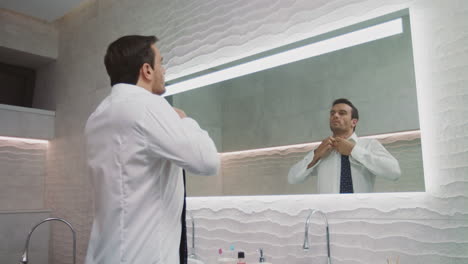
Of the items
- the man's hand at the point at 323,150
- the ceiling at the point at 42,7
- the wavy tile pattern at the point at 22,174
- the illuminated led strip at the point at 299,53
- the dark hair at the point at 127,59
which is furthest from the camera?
the wavy tile pattern at the point at 22,174

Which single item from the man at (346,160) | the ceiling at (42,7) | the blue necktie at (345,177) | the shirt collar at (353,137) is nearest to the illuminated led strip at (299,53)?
the man at (346,160)

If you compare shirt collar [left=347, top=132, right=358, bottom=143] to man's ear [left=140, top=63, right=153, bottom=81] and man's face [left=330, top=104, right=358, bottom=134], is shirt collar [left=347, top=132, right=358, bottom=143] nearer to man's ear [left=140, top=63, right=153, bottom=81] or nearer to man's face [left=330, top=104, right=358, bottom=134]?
man's face [left=330, top=104, right=358, bottom=134]

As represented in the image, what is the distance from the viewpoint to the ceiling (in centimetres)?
317

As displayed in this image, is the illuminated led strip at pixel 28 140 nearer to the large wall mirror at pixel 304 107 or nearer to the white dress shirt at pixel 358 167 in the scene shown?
the large wall mirror at pixel 304 107

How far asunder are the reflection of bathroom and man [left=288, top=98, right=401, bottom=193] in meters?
0.06

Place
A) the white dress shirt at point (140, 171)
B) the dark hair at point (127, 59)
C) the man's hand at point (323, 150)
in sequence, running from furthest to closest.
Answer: the man's hand at point (323, 150), the dark hair at point (127, 59), the white dress shirt at point (140, 171)

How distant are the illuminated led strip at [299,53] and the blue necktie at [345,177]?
485 mm

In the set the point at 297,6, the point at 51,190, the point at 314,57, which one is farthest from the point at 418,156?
the point at 51,190

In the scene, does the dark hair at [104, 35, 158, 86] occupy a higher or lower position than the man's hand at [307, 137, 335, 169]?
higher

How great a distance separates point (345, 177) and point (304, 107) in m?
0.37

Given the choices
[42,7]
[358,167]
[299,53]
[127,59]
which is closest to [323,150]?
[358,167]

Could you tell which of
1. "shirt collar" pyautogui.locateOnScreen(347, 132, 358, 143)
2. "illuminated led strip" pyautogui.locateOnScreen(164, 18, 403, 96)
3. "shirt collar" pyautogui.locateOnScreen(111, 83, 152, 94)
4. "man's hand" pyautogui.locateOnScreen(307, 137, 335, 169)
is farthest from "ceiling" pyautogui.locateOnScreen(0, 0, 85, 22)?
"shirt collar" pyautogui.locateOnScreen(347, 132, 358, 143)

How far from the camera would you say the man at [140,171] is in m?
1.16

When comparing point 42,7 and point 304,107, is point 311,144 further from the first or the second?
point 42,7
